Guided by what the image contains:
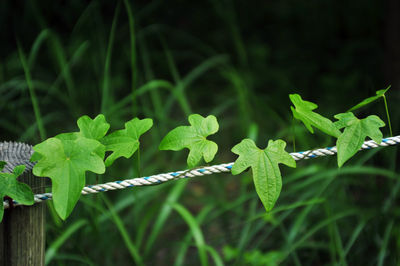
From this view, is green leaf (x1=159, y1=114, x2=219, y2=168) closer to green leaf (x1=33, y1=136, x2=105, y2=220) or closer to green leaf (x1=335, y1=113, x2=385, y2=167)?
green leaf (x1=33, y1=136, x2=105, y2=220)

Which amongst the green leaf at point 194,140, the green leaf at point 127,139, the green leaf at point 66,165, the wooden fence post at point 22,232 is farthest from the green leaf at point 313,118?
the wooden fence post at point 22,232

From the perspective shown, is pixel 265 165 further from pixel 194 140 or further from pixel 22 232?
pixel 22 232

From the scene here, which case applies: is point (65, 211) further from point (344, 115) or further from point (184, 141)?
point (344, 115)

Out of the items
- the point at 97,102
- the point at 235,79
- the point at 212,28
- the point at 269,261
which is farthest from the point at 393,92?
the point at 212,28

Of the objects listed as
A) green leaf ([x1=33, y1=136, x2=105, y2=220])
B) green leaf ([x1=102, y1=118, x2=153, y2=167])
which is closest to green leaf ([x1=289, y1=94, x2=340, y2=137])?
green leaf ([x1=102, y1=118, x2=153, y2=167])

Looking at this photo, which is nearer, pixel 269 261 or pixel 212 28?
pixel 269 261

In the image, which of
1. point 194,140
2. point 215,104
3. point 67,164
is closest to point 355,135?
point 194,140

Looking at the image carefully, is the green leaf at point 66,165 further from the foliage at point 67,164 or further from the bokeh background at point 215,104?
the bokeh background at point 215,104
